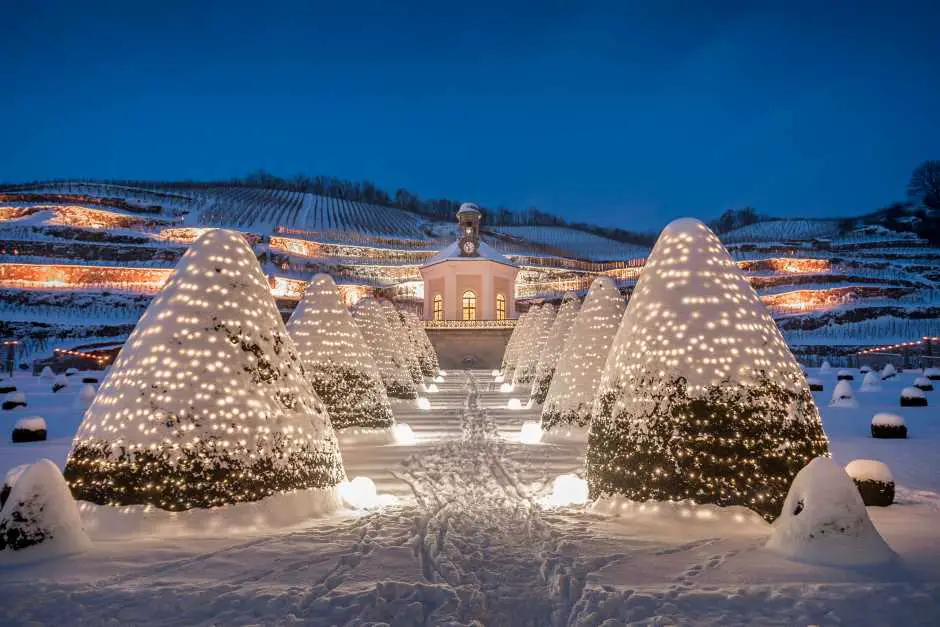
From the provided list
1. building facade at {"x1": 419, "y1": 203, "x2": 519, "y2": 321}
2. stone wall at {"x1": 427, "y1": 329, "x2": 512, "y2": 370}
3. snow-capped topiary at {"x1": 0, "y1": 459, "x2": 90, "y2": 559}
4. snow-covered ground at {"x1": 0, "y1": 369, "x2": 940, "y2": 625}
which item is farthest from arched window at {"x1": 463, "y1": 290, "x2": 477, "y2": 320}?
snow-capped topiary at {"x1": 0, "y1": 459, "x2": 90, "y2": 559}

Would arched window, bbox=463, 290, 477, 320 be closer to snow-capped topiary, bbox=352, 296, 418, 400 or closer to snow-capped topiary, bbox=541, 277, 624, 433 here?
snow-capped topiary, bbox=352, 296, 418, 400

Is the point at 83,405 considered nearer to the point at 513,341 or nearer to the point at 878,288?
the point at 513,341

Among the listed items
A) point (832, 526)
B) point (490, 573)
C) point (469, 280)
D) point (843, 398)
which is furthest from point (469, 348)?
point (832, 526)

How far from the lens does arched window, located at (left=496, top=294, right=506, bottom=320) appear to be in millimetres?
48875

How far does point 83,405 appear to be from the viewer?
17.7 m

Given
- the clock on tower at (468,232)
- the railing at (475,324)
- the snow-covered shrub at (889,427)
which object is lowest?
the snow-covered shrub at (889,427)

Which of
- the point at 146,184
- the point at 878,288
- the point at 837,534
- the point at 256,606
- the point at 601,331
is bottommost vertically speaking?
the point at 256,606

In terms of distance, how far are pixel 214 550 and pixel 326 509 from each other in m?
1.53

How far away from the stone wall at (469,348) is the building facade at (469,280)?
14.0 feet

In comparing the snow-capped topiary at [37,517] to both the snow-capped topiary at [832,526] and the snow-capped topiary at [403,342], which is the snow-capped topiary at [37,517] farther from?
the snow-capped topiary at [403,342]

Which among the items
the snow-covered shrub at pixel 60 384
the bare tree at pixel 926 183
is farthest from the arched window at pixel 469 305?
the bare tree at pixel 926 183

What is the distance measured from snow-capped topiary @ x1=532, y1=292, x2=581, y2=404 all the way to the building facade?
2956cm

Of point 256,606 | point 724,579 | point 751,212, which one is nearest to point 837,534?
point 724,579

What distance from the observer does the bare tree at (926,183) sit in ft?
271
